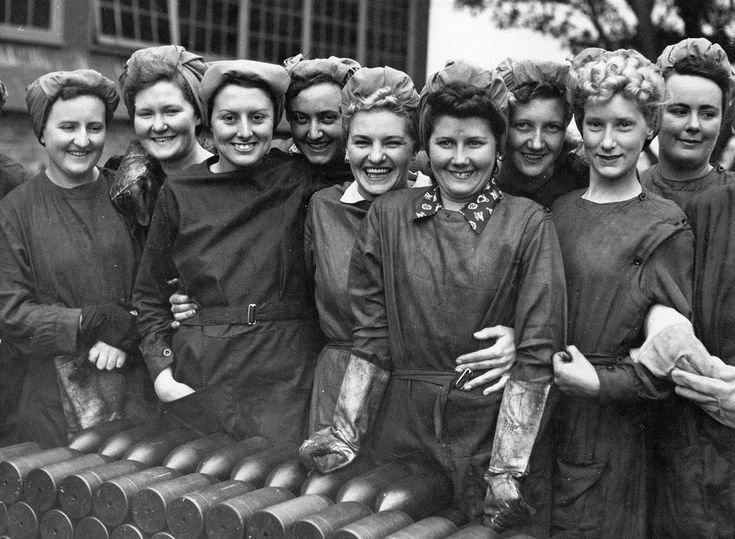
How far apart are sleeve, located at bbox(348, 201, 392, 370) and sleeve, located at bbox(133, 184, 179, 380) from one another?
0.85m

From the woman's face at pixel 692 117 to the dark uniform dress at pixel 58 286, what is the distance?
2234 mm

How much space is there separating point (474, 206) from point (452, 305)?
0.33 m

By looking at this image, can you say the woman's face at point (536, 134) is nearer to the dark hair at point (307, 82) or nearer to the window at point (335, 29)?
the dark hair at point (307, 82)

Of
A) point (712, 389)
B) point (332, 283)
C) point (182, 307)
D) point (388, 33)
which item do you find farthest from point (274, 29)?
point (712, 389)

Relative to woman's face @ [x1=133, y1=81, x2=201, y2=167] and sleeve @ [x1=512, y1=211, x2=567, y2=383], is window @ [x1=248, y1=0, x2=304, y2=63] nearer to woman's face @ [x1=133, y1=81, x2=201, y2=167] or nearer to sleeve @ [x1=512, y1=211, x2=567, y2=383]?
woman's face @ [x1=133, y1=81, x2=201, y2=167]

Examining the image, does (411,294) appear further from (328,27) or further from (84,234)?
(328,27)

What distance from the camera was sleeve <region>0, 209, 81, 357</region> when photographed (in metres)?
3.53

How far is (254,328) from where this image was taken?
3.38 m

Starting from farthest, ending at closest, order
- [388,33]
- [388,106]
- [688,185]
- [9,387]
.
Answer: [388,33], [9,387], [688,185], [388,106]

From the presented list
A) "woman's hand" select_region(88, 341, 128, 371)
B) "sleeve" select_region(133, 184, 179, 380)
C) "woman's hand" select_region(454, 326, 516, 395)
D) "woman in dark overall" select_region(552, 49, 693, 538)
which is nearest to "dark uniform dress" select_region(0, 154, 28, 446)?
"woman's hand" select_region(88, 341, 128, 371)

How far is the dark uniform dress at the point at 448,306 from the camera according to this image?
272cm

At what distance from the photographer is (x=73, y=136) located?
3.70 m

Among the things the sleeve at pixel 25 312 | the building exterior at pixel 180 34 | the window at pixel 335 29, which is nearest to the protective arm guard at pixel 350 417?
the sleeve at pixel 25 312

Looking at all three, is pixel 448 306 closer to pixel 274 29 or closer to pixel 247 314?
pixel 247 314
